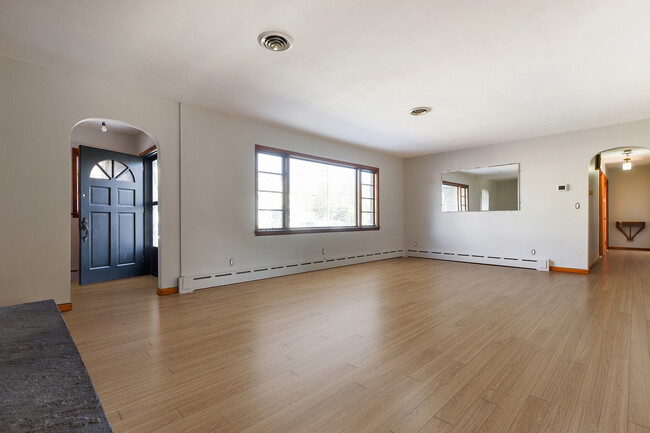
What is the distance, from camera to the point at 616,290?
4.38 meters

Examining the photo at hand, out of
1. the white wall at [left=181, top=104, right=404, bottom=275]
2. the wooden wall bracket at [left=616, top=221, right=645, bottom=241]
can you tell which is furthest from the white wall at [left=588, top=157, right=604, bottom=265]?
the white wall at [left=181, top=104, right=404, bottom=275]

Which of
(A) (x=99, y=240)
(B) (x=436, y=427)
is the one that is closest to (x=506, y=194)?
(B) (x=436, y=427)

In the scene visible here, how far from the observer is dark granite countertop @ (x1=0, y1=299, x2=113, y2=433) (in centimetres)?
54

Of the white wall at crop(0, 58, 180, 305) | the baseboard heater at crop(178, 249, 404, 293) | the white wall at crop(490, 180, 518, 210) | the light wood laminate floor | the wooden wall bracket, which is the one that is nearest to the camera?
the light wood laminate floor

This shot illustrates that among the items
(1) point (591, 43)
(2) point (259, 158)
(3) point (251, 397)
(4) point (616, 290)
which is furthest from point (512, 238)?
(3) point (251, 397)

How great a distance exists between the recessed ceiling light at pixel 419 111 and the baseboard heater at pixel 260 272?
3.18 meters

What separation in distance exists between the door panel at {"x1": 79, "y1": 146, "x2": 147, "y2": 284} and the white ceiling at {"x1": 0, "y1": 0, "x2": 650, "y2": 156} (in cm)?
193

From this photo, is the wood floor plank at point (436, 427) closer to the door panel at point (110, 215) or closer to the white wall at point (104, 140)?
the door panel at point (110, 215)

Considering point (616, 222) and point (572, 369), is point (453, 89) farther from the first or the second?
point (616, 222)

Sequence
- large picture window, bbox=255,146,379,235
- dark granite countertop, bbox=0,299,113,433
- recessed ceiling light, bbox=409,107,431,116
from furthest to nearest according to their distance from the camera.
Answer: large picture window, bbox=255,146,379,235, recessed ceiling light, bbox=409,107,431,116, dark granite countertop, bbox=0,299,113,433

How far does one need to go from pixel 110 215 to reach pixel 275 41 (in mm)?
4264

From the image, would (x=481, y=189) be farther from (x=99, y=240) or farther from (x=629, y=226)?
(x=99, y=240)

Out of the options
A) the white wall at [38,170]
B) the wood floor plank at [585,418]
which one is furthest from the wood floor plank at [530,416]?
the white wall at [38,170]

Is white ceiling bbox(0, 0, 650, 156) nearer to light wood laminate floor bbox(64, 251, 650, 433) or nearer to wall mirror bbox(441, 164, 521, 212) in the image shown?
wall mirror bbox(441, 164, 521, 212)
